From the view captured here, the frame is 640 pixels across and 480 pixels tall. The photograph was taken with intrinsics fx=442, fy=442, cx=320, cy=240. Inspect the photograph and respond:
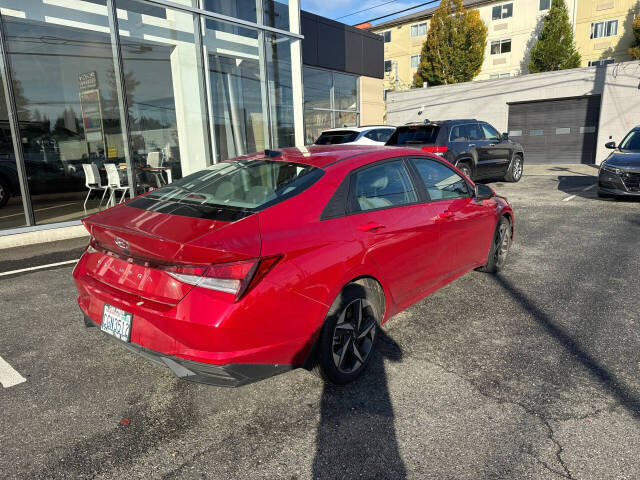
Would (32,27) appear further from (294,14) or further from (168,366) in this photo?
(168,366)

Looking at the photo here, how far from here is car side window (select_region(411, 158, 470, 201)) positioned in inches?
149

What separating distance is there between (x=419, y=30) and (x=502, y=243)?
1777 inches

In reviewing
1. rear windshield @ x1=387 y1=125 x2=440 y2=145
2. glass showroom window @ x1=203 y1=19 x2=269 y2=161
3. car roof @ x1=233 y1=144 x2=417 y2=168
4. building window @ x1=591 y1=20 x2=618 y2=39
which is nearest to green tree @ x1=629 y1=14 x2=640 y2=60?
building window @ x1=591 y1=20 x2=618 y2=39

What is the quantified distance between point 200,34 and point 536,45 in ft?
112

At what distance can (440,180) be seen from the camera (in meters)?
3.99

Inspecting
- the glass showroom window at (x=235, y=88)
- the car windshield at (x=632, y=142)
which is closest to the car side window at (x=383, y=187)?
the glass showroom window at (x=235, y=88)

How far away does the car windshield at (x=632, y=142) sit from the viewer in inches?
387

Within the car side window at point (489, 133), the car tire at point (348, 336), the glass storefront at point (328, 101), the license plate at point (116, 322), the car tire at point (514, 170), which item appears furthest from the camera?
the glass storefront at point (328, 101)

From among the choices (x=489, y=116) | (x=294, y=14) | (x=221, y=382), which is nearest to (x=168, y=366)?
(x=221, y=382)

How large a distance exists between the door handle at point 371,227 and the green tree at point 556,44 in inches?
1523

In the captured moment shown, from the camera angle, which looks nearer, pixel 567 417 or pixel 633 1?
pixel 567 417

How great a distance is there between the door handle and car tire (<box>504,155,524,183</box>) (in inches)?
434

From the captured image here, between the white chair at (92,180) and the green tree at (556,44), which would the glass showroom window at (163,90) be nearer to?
the white chair at (92,180)

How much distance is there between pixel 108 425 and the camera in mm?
2547
